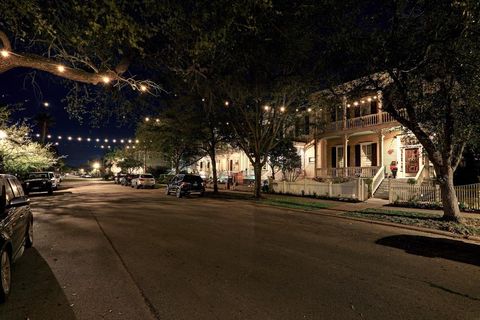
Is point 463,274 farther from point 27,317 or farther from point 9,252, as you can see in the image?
point 9,252

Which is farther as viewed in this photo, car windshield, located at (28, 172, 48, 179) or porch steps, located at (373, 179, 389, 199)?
car windshield, located at (28, 172, 48, 179)

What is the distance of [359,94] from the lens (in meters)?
11.7

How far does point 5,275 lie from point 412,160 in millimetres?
23537

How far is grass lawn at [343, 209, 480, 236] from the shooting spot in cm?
930

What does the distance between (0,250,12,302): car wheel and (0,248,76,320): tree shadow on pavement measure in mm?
112

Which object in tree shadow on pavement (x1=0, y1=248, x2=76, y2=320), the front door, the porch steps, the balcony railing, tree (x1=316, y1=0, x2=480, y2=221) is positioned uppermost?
tree (x1=316, y1=0, x2=480, y2=221)

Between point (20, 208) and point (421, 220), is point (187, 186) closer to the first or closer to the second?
point (421, 220)

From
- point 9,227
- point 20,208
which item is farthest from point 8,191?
point 9,227

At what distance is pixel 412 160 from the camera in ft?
69.2

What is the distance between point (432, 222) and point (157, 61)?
38.0ft

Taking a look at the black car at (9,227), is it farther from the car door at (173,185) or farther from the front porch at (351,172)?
the front porch at (351,172)

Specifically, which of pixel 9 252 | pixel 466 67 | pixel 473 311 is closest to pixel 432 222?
pixel 466 67

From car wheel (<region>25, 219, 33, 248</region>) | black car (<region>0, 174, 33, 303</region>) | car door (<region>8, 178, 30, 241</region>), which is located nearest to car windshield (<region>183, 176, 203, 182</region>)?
car wheel (<region>25, 219, 33, 248</region>)

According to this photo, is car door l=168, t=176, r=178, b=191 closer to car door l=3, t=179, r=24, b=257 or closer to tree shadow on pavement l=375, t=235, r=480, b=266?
A: car door l=3, t=179, r=24, b=257
